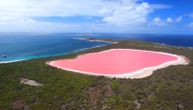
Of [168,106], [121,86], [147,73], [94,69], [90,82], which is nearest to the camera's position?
[168,106]

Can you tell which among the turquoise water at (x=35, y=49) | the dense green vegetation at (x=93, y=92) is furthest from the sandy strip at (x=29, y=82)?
the turquoise water at (x=35, y=49)

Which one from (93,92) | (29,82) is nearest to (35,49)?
(29,82)

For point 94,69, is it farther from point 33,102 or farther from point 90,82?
point 33,102

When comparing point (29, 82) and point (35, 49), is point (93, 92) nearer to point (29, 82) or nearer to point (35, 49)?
point (29, 82)

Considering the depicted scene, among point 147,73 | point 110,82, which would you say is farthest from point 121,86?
point 147,73

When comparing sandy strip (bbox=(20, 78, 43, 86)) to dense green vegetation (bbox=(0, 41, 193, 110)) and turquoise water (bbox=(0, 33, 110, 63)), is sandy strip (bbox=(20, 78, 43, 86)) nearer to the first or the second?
dense green vegetation (bbox=(0, 41, 193, 110))

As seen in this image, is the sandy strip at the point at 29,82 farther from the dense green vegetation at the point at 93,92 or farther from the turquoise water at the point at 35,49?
the turquoise water at the point at 35,49

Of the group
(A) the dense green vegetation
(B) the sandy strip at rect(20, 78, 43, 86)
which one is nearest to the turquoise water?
(B) the sandy strip at rect(20, 78, 43, 86)

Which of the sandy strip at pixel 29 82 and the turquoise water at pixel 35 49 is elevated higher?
the turquoise water at pixel 35 49
